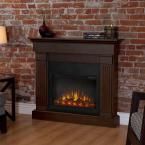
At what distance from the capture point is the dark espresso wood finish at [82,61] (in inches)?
189

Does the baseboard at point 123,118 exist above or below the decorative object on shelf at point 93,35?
below

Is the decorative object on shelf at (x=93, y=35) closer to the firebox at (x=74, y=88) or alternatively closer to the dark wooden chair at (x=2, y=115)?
the firebox at (x=74, y=88)

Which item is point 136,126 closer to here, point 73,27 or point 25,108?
point 73,27

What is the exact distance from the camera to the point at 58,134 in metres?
4.52

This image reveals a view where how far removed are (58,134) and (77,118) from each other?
0.57 metres

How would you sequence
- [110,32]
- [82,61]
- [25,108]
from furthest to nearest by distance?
[25,108] < [82,61] < [110,32]

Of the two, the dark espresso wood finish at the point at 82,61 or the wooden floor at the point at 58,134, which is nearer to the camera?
the wooden floor at the point at 58,134

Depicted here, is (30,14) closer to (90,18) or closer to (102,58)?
(90,18)

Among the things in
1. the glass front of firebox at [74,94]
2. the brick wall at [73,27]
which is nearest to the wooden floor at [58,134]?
the glass front of firebox at [74,94]

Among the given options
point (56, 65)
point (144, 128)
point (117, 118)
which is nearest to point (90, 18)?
point (56, 65)

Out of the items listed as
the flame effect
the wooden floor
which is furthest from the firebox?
the wooden floor

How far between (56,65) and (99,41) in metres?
0.75

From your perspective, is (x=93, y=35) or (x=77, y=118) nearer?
(x=93, y=35)

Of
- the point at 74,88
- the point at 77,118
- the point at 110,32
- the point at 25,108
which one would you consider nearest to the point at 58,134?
the point at 77,118
